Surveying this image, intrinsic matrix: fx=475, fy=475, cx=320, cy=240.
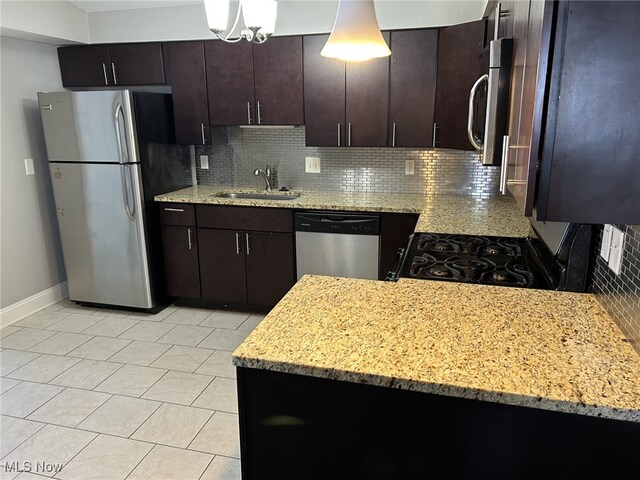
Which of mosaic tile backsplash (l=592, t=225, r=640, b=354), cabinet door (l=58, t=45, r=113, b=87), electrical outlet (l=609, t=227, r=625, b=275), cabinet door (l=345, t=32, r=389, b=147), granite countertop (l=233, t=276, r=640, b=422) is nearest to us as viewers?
granite countertop (l=233, t=276, r=640, b=422)

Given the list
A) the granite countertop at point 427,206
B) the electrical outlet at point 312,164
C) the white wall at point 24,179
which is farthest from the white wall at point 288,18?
the granite countertop at point 427,206

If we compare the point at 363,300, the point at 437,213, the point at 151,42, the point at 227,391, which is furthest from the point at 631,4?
the point at 151,42

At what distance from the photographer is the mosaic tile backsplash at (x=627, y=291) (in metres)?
1.16

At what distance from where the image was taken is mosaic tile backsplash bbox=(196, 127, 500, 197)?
Answer: 11.5 feet

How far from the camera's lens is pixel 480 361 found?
44.5 inches

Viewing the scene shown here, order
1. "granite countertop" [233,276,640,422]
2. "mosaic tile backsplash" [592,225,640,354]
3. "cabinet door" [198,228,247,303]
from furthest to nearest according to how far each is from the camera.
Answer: "cabinet door" [198,228,247,303] → "mosaic tile backsplash" [592,225,640,354] → "granite countertop" [233,276,640,422]

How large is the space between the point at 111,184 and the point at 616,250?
322 cm

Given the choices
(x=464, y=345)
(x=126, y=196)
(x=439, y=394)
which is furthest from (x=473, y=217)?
(x=126, y=196)

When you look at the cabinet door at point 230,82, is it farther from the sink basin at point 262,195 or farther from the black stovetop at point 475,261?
the black stovetop at point 475,261

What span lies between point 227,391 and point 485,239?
1618 millimetres

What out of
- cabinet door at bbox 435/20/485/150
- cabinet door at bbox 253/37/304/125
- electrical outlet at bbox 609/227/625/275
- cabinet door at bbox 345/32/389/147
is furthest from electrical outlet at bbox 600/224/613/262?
cabinet door at bbox 253/37/304/125

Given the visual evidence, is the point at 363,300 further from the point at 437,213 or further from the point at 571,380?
the point at 437,213

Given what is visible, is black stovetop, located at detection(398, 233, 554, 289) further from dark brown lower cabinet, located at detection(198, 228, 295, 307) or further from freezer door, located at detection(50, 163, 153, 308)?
freezer door, located at detection(50, 163, 153, 308)

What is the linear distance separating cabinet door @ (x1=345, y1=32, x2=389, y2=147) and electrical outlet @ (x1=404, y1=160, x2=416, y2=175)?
350 millimetres
